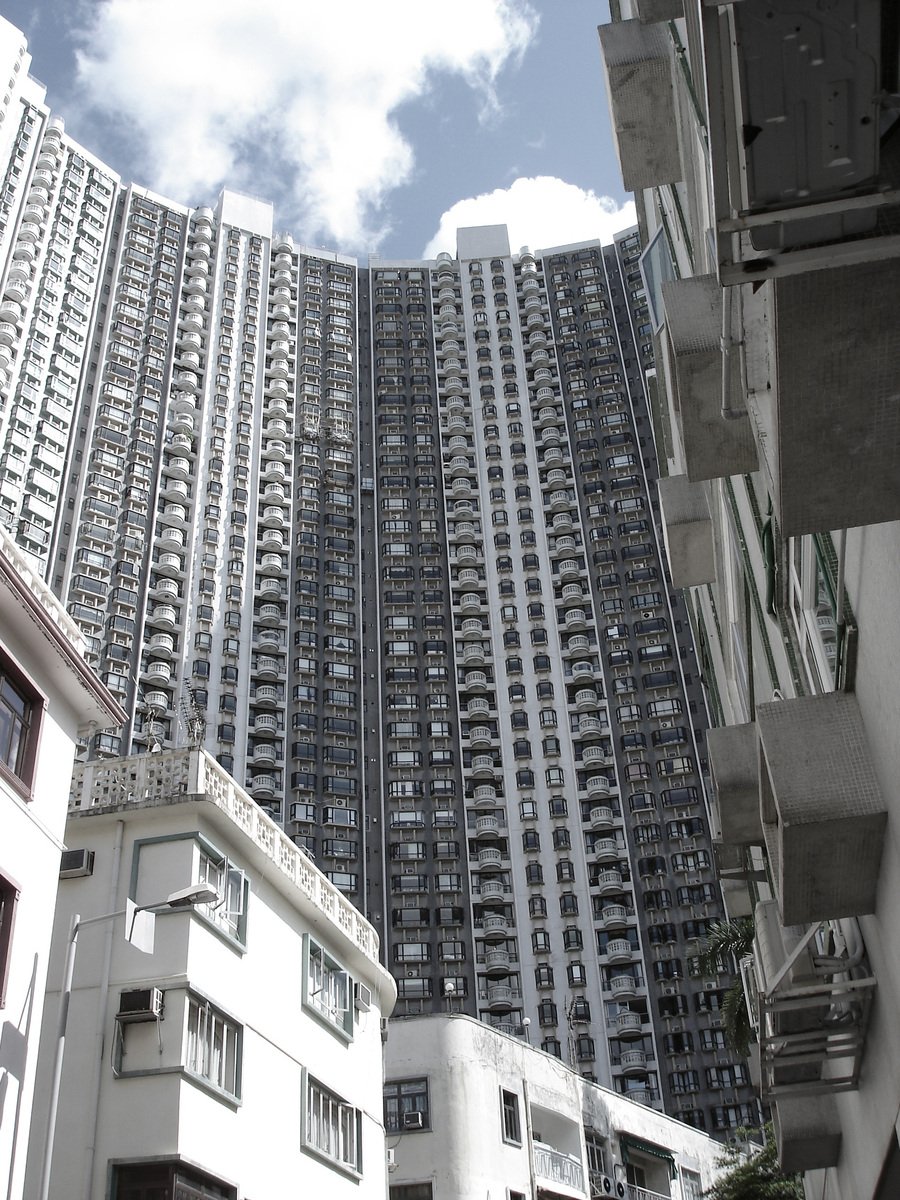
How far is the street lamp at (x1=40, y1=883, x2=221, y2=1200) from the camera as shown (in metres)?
14.7

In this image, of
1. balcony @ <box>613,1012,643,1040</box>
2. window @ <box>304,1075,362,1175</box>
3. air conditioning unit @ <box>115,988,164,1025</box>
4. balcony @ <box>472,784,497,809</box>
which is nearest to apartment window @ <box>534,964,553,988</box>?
balcony @ <box>613,1012,643,1040</box>

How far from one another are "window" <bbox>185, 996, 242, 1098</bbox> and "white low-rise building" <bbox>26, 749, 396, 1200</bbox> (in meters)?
0.03

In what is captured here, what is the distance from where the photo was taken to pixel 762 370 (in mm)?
7770

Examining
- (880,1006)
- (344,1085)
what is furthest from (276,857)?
(880,1006)

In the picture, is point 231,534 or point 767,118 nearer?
point 767,118

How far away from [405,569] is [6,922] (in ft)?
252

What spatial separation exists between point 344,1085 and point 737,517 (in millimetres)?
14581

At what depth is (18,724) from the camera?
15867 mm

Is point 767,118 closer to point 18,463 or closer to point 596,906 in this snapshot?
point 596,906

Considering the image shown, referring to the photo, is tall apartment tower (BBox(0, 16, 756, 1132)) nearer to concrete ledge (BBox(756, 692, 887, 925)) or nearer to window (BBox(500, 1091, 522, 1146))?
window (BBox(500, 1091, 522, 1146))

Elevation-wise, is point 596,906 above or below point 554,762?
below

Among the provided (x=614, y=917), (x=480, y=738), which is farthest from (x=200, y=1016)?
(x=480, y=738)

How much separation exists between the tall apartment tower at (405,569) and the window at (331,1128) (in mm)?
41022

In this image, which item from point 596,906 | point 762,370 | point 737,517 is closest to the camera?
point 762,370
